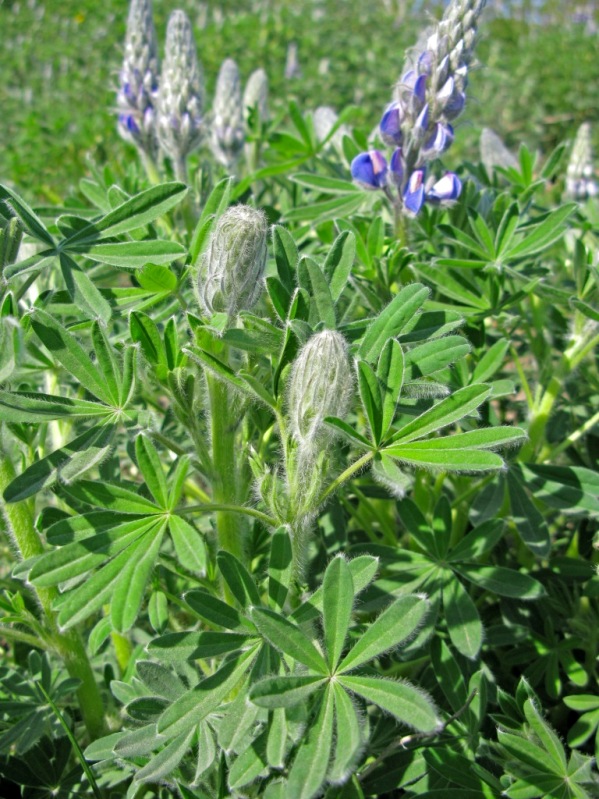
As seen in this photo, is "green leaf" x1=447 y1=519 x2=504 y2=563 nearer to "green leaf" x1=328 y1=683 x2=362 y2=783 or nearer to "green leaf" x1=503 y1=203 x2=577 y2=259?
"green leaf" x1=328 y1=683 x2=362 y2=783

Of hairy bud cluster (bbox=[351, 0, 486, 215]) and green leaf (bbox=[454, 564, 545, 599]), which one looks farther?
hairy bud cluster (bbox=[351, 0, 486, 215])

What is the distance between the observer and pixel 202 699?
1.31m

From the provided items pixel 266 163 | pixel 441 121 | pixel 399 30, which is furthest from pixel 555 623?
pixel 399 30

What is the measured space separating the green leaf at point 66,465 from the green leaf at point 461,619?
814mm

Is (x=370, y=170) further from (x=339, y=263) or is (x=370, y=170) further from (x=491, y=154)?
(x=491, y=154)

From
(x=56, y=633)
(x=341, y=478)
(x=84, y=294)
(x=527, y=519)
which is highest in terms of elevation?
(x=84, y=294)

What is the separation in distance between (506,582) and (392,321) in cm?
65

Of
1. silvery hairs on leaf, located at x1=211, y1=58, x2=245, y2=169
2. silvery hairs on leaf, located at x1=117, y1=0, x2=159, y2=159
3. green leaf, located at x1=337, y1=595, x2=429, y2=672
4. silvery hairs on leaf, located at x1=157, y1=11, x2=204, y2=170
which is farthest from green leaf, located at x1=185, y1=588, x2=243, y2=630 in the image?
silvery hairs on leaf, located at x1=211, y1=58, x2=245, y2=169

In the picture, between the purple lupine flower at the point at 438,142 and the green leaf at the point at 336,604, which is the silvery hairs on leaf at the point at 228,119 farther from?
the green leaf at the point at 336,604

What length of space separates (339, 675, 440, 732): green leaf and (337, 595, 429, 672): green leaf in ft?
0.11

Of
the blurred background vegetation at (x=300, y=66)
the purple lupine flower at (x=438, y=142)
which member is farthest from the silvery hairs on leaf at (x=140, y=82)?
the blurred background vegetation at (x=300, y=66)

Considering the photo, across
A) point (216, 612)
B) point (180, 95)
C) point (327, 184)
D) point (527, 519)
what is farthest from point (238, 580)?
point (180, 95)

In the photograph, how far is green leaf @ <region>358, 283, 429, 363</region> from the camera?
56.3 inches

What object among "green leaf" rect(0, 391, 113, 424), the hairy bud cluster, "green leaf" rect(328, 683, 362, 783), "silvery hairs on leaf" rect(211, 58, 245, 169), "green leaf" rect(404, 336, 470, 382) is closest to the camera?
"green leaf" rect(328, 683, 362, 783)
